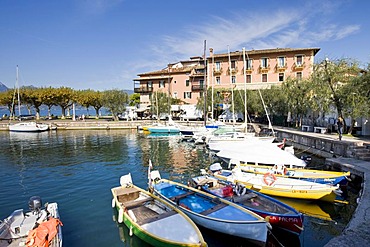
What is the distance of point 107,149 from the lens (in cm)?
3062

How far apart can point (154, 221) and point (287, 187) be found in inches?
300

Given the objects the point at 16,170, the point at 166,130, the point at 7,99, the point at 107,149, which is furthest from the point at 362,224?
the point at 7,99

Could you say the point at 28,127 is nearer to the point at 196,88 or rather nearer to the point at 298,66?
the point at 196,88

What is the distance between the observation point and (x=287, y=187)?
42.3 feet

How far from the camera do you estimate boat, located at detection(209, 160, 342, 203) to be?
12.3 metres

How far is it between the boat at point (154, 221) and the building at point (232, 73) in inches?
1429

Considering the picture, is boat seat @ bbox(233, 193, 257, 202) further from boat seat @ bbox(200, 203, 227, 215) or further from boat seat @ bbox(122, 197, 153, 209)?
boat seat @ bbox(122, 197, 153, 209)

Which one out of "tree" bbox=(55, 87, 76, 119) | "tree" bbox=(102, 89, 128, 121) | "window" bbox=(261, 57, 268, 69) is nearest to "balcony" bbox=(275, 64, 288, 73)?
"window" bbox=(261, 57, 268, 69)

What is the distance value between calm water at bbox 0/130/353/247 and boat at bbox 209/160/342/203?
0.74m

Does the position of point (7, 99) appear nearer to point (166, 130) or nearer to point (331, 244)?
point (166, 130)

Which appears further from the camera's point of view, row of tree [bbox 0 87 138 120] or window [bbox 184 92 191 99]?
window [bbox 184 92 191 99]

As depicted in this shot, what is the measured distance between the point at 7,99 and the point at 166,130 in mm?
46578

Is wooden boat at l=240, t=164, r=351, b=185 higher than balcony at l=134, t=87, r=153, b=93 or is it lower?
lower

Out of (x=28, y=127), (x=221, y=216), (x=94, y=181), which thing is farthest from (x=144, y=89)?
(x=221, y=216)
